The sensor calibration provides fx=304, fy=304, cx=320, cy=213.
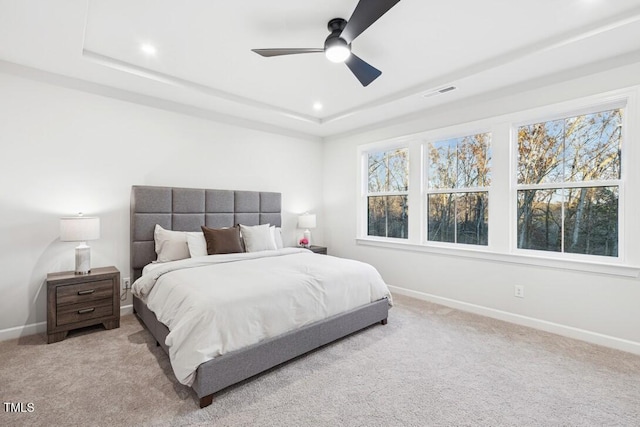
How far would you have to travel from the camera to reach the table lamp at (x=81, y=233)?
9.19 feet

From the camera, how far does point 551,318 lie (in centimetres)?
304

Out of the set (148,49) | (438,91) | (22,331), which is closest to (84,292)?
(22,331)

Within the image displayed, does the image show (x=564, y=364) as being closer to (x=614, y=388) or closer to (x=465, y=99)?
(x=614, y=388)

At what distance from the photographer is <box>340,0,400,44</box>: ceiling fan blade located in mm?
1776

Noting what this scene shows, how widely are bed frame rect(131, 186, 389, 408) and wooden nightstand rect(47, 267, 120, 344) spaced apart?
0.28 m

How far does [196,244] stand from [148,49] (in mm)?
1981

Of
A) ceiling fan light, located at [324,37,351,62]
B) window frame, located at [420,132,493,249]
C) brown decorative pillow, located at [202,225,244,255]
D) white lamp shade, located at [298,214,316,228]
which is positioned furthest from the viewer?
white lamp shade, located at [298,214,316,228]

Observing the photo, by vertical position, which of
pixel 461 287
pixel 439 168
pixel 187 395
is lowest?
pixel 187 395

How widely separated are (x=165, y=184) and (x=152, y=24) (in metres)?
1.91

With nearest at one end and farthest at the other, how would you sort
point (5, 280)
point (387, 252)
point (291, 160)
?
point (5, 280), point (387, 252), point (291, 160)

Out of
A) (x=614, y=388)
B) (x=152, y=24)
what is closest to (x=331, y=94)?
(x=152, y=24)

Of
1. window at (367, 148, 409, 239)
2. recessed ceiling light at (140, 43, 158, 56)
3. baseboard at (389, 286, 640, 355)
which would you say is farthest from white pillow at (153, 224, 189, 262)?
baseboard at (389, 286, 640, 355)

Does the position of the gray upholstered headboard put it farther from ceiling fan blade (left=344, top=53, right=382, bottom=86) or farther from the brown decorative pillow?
ceiling fan blade (left=344, top=53, right=382, bottom=86)

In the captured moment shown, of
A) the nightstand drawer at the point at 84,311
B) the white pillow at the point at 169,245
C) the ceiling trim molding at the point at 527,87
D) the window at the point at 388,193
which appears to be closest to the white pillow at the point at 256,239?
the white pillow at the point at 169,245
